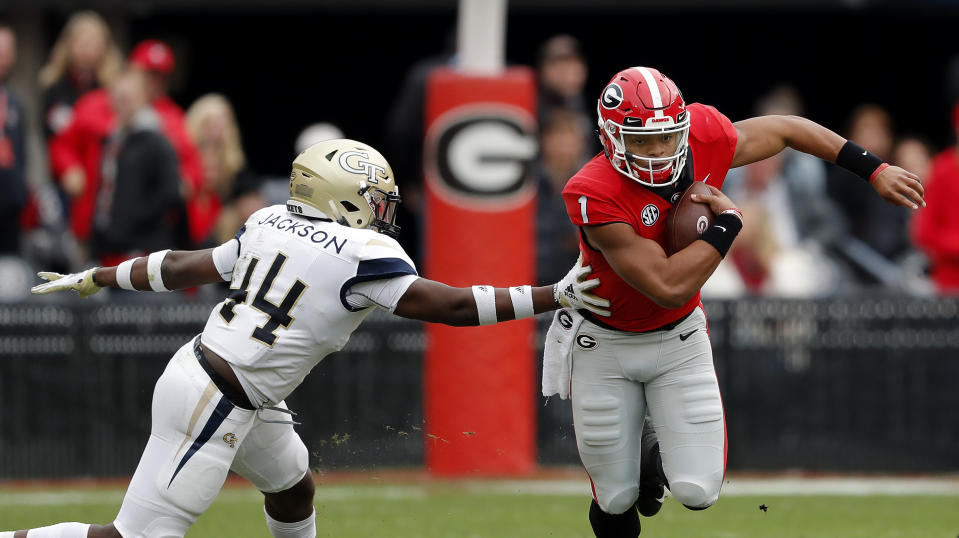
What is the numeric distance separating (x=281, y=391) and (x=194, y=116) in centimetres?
628

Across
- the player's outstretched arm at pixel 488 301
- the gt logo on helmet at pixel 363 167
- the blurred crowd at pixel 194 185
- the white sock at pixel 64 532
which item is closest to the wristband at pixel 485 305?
the player's outstretched arm at pixel 488 301

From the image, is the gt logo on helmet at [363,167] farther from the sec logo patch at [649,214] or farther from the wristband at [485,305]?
the sec logo patch at [649,214]

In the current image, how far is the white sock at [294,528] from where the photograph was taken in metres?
6.54

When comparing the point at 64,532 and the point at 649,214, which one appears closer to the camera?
the point at 64,532

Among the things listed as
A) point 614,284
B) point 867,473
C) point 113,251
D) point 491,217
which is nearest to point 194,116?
point 113,251

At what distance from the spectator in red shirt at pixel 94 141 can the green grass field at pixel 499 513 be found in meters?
2.19

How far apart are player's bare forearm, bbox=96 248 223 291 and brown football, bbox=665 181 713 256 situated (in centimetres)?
184

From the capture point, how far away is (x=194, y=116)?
39.1 feet

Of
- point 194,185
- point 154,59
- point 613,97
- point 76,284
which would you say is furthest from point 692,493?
point 154,59

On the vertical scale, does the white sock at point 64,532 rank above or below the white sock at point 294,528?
above

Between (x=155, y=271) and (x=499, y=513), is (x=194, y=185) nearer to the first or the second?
(x=499, y=513)

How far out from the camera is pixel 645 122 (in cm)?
611

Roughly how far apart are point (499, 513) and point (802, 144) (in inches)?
127

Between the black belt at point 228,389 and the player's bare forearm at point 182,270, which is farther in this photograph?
the player's bare forearm at point 182,270
